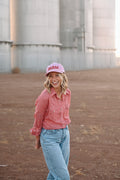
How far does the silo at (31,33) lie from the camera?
3359 centimetres

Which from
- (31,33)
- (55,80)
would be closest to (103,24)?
(31,33)

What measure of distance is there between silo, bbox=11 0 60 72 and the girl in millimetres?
30103

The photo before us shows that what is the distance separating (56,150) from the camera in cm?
352

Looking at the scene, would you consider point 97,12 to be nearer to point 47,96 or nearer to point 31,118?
point 31,118

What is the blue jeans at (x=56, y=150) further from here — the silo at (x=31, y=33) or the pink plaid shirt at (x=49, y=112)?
the silo at (x=31, y=33)

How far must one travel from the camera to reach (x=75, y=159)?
19.7 ft

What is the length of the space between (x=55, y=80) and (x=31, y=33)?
101 feet

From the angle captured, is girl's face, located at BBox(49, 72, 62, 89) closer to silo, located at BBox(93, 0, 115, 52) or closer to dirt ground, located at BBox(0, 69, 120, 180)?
dirt ground, located at BBox(0, 69, 120, 180)

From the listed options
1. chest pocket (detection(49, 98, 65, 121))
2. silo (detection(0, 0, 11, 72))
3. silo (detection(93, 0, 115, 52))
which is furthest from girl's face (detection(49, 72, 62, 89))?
silo (detection(93, 0, 115, 52))

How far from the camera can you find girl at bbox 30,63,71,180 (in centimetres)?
355

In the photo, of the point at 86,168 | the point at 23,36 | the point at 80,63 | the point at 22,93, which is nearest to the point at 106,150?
the point at 86,168

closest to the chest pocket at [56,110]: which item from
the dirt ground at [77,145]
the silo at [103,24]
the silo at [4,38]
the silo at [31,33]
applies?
the dirt ground at [77,145]

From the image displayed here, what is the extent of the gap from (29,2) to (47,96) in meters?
31.2

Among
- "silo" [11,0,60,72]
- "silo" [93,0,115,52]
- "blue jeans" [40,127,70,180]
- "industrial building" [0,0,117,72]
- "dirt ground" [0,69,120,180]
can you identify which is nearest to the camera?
"blue jeans" [40,127,70,180]
